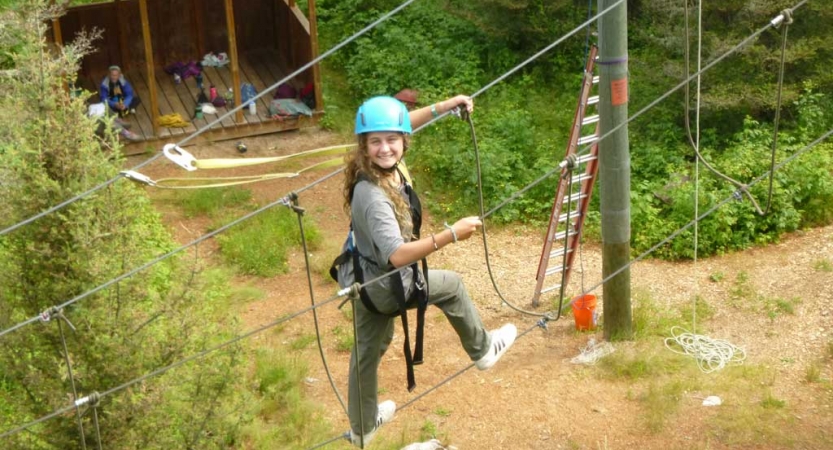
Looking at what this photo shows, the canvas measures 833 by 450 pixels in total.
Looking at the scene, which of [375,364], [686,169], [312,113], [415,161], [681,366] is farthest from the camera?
[312,113]

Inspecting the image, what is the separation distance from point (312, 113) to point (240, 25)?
183 centimetres

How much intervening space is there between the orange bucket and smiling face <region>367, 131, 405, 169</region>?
393 centimetres

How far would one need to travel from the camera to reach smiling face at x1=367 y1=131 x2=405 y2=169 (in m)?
4.65

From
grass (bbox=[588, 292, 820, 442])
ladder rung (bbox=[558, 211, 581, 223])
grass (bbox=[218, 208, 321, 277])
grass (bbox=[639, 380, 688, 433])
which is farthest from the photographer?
grass (bbox=[218, 208, 321, 277])

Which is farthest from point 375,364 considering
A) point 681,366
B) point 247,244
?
point 247,244

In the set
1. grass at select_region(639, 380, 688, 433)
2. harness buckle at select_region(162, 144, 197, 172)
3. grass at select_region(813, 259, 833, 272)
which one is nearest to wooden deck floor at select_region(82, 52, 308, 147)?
grass at select_region(813, 259, 833, 272)

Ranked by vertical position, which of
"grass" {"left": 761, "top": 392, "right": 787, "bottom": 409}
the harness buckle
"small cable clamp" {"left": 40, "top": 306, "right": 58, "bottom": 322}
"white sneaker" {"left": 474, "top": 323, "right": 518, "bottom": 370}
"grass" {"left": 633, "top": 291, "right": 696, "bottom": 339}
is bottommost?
"grass" {"left": 761, "top": 392, "right": 787, "bottom": 409}

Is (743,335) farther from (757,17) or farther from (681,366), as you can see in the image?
(757,17)

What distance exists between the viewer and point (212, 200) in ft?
35.4

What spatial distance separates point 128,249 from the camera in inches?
233

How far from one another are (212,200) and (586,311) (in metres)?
4.42

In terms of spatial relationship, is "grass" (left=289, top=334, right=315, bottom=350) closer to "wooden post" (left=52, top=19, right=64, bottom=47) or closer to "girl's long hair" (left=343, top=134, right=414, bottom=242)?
"girl's long hair" (left=343, top=134, right=414, bottom=242)

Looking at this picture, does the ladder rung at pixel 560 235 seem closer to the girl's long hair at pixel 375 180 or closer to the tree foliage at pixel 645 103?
the tree foliage at pixel 645 103

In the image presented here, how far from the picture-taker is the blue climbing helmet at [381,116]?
460 centimetres
